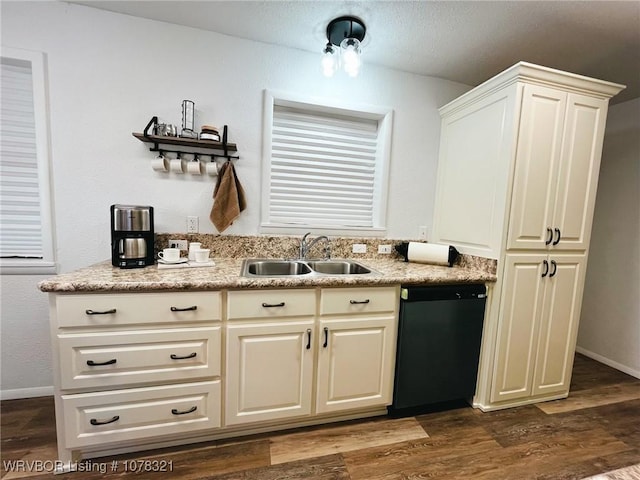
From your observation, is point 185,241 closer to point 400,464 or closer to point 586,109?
point 400,464

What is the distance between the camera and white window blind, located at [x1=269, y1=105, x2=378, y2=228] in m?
2.17

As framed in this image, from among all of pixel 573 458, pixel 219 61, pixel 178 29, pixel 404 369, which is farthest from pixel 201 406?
pixel 178 29

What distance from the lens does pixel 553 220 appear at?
182 cm

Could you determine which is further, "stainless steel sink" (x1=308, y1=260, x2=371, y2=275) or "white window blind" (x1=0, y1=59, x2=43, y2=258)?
"stainless steel sink" (x1=308, y1=260, x2=371, y2=275)

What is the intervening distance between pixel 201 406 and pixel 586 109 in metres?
2.92

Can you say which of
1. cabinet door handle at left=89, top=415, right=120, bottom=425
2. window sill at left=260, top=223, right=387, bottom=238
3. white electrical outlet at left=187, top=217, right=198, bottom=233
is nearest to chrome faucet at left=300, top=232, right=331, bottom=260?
window sill at left=260, top=223, right=387, bottom=238

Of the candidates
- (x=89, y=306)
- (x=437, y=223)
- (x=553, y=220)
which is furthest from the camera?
(x=437, y=223)

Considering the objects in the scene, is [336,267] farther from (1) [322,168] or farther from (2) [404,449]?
(2) [404,449]

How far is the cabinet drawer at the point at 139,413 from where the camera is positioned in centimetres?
132

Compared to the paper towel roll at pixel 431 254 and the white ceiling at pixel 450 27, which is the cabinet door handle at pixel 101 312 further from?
the paper towel roll at pixel 431 254

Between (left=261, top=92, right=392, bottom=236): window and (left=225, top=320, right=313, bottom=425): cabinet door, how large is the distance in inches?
33.2

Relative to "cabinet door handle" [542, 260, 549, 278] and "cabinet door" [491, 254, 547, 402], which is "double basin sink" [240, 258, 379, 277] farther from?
"cabinet door handle" [542, 260, 549, 278]

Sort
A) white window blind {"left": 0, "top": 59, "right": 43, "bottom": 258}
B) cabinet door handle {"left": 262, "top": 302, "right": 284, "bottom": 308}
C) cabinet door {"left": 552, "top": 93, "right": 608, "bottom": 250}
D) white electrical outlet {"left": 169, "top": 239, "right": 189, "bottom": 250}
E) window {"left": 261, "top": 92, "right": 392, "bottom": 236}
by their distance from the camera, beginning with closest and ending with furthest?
1. cabinet door handle {"left": 262, "top": 302, "right": 284, "bottom": 308}
2. white window blind {"left": 0, "top": 59, "right": 43, "bottom": 258}
3. cabinet door {"left": 552, "top": 93, "right": 608, "bottom": 250}
4. white electrical outlet {"left": 169, "top": 239, "right": 189, "bottom": 250}
5. window {"left": 261, "top": 92, "right": 392, "bottom": 236}

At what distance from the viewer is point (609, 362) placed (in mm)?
2592
